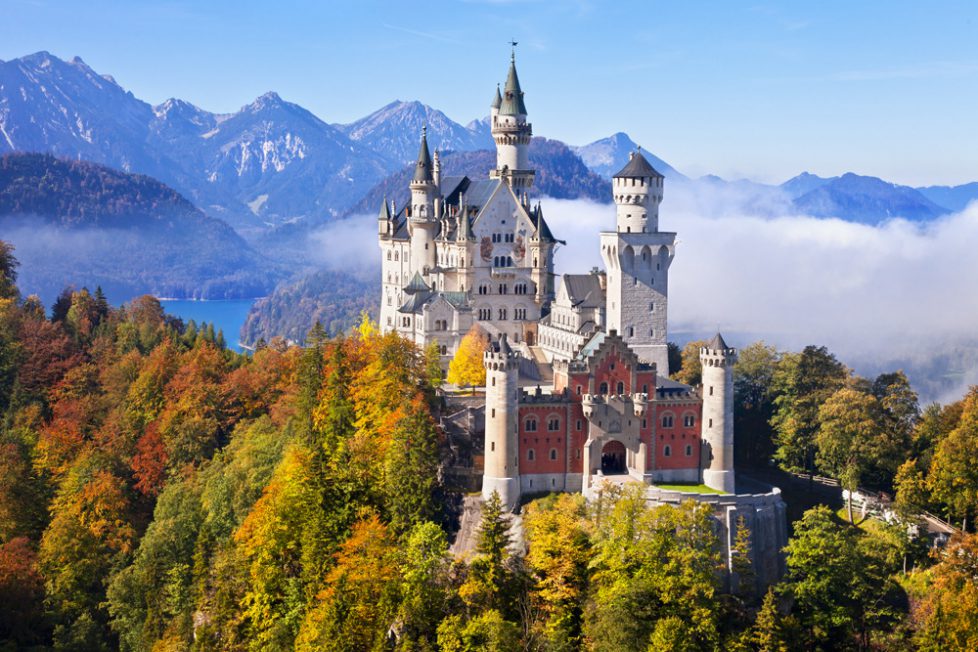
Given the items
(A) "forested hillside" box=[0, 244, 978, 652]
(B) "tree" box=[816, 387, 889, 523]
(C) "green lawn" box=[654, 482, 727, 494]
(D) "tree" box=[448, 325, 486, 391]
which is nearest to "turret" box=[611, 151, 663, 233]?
(A) "forested hillside" box=[0, 244, 978, 652]

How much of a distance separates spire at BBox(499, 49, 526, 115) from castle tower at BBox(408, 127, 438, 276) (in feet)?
26.3

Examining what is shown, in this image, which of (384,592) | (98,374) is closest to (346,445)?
(384,592)

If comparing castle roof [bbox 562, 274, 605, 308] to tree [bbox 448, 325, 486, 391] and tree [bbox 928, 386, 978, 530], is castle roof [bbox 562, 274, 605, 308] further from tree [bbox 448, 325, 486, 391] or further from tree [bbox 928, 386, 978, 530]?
tree [bbox 928, 386, 978, 530]

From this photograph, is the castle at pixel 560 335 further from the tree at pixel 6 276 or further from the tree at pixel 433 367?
the tree at pixel 6 276

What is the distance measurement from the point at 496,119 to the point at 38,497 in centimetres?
4901

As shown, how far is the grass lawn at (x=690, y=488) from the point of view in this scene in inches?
2721

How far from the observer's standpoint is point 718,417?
7144 centimetres

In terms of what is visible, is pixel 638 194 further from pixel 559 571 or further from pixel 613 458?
pixel 559 571

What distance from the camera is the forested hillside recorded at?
61.9m

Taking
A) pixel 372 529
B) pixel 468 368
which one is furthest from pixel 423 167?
pixel 372 529

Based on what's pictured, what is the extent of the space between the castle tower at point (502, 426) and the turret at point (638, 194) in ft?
66.5

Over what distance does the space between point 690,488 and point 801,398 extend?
1641 cm

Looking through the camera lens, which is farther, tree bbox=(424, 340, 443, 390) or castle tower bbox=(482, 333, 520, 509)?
tree bbox=(424, 340, 443, 390)

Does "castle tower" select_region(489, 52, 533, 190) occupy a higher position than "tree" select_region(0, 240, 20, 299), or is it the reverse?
"castle tower" select_region(489, 52, 533, 190)
